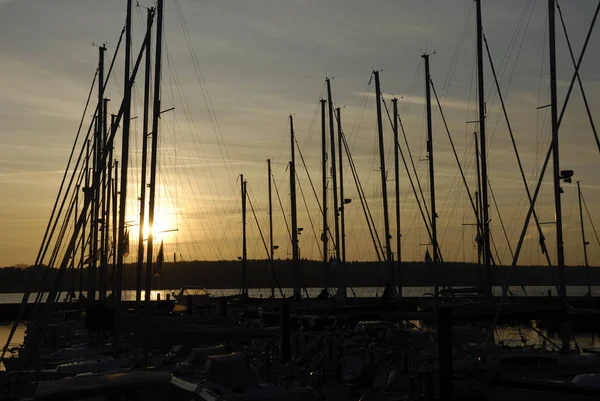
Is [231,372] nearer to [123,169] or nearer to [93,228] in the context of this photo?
[123,169]

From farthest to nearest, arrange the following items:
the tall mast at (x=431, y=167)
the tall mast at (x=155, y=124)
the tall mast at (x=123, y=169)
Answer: the tall mast at (x=431, y=167) < the tall mast at (x=155, y=124) < the tall mast at (x=123, y=169)

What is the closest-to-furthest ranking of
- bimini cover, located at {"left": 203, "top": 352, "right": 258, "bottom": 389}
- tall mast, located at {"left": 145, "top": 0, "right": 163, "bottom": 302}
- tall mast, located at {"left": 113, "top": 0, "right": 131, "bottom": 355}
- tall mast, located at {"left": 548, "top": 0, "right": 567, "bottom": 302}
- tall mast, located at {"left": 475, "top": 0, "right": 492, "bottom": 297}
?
bimini cover, located at {"left": 203, "top": 352, "right": 258, "bottom": 389}, tall mast, located at {"left": 113, "top": 0, "right": 131, "bottom": 355}, tall mast, located at {"left": 548, "top": 0, "right": 567, "bottom": 302}, tall mast, located at {"left": 145, "top": 0, "right": 163, "bottom": 302}, tall mast, located at {"left": 475, "top": 0, "right": 492, "bottom": 297}

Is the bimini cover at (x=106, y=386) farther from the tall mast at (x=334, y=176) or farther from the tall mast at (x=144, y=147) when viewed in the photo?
the tall mast at (x=334, y=176)

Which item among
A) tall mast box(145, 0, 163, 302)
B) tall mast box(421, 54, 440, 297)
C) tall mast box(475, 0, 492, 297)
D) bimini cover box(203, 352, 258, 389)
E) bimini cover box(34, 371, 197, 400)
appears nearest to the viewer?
bimini cover box(34, 371, 197, 400)

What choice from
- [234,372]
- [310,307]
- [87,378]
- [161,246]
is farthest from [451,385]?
[161,246]

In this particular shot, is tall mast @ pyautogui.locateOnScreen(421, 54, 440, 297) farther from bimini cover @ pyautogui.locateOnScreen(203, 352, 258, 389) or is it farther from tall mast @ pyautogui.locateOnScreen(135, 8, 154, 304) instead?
bimini cover @ pyautogui.locateOnScreen(203, 352, 258, 389)

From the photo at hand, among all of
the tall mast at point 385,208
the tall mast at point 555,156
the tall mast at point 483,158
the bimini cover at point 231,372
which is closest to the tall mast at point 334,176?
the tall mast at point 385,208

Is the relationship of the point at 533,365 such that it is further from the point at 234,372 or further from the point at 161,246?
the point at 161,246

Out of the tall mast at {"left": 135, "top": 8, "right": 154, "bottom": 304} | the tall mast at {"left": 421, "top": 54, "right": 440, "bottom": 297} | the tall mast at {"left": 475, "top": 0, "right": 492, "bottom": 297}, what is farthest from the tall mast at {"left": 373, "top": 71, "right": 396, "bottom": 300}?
the tall mast at {"left": 135, "top": 8, "right": 154, "bottom": 304}

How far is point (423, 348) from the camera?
1249 inches

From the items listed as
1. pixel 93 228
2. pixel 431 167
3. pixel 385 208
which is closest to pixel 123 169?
pixel 93 228

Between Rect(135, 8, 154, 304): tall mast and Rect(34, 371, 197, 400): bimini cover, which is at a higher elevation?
Rect(135, 8, 154, 304): tall mast

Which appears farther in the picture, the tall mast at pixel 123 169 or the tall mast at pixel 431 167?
the tall mast at pixel 431 167

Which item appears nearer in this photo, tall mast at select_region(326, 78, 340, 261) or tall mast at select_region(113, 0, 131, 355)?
tall mast at select_region(113, 0, 131, 355)
